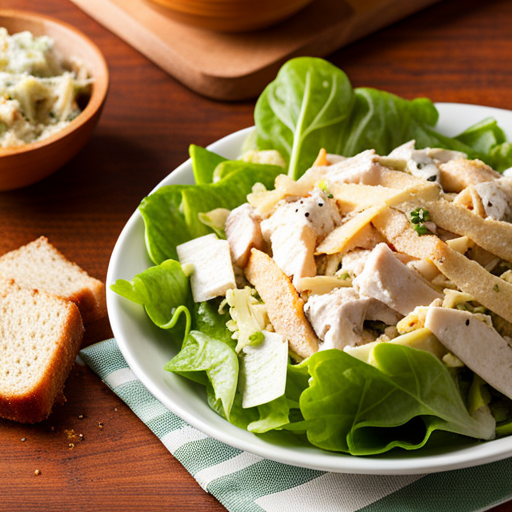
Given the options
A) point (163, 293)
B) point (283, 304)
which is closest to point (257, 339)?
point (283, 304)

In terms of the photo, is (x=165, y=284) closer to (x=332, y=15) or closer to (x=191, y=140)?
(x=191, y=140)

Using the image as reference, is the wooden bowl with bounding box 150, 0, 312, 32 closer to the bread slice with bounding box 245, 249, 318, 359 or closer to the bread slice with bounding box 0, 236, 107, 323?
the bread slice with bounding box 0, 236, 107, 323

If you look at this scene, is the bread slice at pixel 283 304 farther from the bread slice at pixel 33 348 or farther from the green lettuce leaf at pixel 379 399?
the bread slice at pixel 33 348

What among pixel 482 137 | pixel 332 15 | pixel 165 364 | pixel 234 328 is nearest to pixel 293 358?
pixel 234 328

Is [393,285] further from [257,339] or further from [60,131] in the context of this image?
[60,131]

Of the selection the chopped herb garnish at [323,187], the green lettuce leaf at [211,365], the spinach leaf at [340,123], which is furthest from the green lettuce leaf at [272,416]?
the spinach leaf at [340,123]
